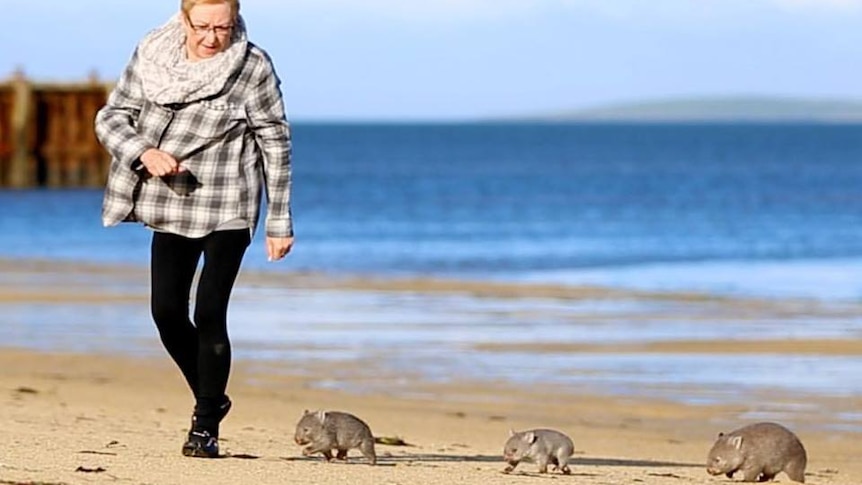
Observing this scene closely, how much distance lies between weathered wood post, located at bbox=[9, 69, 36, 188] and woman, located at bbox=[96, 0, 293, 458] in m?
40.4

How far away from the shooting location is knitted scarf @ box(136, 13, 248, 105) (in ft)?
22.1

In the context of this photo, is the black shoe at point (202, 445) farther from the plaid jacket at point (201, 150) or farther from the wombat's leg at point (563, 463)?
the wombat's leg at point (563, 463)

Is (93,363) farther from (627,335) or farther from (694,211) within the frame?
(694,211)

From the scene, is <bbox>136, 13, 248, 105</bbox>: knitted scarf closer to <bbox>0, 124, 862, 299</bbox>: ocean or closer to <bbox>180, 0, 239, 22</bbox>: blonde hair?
<bbox>180, 0, 239, 22</bbox>: blonde hair

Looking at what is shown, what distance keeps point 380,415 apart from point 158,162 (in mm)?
4564

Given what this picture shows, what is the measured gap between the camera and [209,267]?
6836 millimetres

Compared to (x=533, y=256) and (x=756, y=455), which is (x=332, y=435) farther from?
(x=533, y=256)

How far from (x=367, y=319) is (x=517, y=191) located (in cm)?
4219

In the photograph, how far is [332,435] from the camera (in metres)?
7.44

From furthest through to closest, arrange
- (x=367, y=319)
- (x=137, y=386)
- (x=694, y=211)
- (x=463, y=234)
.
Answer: (x=694, y=211) < (x=463, y=234) < (x=367, y=319) < (x=137, y=386)

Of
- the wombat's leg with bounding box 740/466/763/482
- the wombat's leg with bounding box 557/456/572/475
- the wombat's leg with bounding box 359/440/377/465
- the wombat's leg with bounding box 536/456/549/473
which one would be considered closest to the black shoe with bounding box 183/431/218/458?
the wombat's leg with bounding box 359/440/377/465

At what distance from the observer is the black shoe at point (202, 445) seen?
707 centimetres

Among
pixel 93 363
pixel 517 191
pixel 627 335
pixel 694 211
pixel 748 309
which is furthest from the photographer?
pixel 517 191

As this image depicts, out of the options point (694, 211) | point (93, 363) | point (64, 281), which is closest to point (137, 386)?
point (93, 363)
